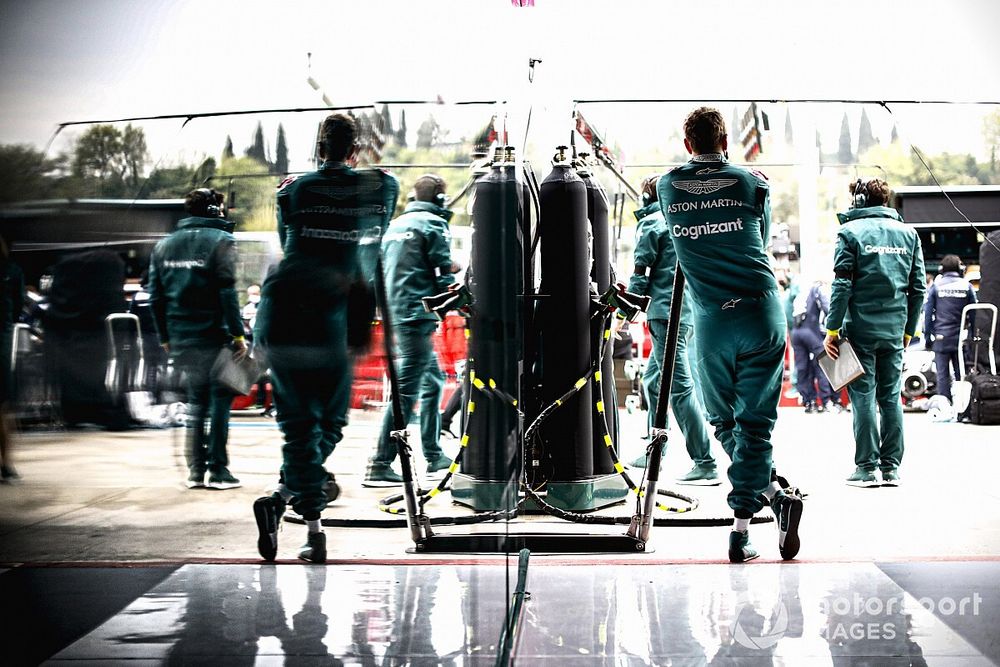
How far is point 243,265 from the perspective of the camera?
2178 mm

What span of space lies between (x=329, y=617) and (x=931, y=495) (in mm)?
1915

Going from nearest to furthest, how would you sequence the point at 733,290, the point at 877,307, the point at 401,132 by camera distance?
1. the point at 401,132
2. the point at 733,290
3. the point at 877,307

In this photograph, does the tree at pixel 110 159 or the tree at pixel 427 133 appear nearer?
the tree at pixel 427 133

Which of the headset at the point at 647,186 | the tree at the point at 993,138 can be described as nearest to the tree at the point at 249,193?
the headset at the point at 647,186

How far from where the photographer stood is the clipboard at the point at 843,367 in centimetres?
305

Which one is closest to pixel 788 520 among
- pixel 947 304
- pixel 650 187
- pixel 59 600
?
pixel 947 304

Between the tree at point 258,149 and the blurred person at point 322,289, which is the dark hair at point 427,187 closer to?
the blurred person at point 322,289

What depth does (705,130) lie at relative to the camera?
9.11 feet

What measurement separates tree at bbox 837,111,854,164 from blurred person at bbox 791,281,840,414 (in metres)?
0.38

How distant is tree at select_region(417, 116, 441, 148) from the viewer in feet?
6.97

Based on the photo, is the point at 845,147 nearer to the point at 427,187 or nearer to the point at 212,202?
the point at 427,187

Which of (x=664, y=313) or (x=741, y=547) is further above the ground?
(x=664, y=313)

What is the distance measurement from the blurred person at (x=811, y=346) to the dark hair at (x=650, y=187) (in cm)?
51
